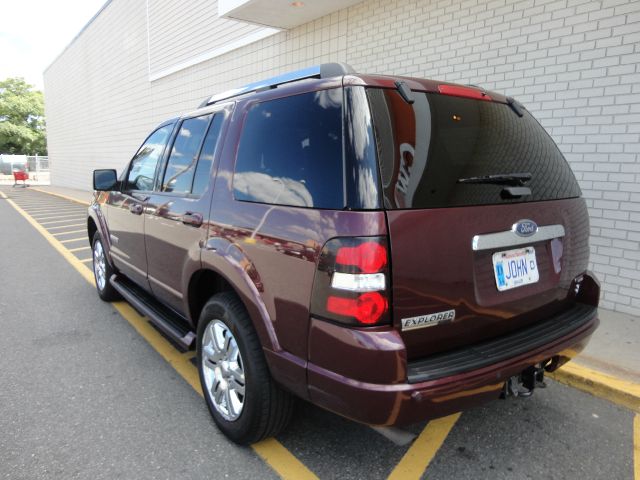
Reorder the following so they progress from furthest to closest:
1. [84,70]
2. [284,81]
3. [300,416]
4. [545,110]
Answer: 1. [84,70]
2. [545,110]
3. [300,416]
4. [284,81]

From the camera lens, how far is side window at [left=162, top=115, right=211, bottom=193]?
2.97 m

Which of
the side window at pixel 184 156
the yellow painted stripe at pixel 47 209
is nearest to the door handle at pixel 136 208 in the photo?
the side window at pixel 184 156

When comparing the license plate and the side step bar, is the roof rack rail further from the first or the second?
the side step bar

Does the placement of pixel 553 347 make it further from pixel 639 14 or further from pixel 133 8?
pixel 133 8

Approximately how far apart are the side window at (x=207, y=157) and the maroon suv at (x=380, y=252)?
0.05ft

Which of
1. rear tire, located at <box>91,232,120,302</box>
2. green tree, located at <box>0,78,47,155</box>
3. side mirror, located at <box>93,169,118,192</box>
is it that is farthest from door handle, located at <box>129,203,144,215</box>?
green tree, located at <box>0,78,47,155</box>

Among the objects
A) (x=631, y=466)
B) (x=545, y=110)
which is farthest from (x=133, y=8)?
(x=631, y=466)

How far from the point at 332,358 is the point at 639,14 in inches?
178

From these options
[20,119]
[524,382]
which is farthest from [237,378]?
[20,119]

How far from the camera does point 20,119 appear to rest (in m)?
55.9

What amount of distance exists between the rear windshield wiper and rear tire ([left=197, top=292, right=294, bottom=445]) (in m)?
1.32

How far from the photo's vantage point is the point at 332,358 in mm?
1806

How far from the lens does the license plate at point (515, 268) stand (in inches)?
79.7

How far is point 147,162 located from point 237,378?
2261 mm
